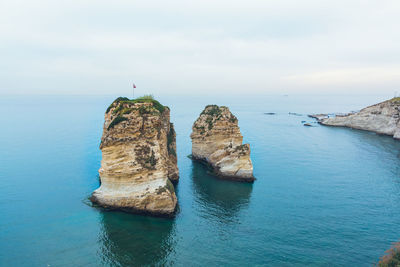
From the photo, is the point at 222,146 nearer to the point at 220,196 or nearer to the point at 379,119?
the point at 220,196

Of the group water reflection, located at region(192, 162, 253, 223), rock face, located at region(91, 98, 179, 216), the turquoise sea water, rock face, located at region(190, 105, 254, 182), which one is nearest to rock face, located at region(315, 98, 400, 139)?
the turquoise sea water

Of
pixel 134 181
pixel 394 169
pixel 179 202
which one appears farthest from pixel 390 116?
pixel 134 181

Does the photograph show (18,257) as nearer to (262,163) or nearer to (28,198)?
(28,198)

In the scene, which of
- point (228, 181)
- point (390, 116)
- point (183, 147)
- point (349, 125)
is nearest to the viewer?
point (228, 181)

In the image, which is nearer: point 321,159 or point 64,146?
point 321,159

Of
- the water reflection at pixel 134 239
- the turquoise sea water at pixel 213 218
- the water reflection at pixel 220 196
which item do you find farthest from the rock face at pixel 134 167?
the water reflection at pixel 220 196

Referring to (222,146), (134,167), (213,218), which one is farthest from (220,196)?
(222,146)

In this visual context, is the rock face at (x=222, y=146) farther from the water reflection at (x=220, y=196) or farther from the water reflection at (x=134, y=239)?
the water reflection at (x=134, y=239)
